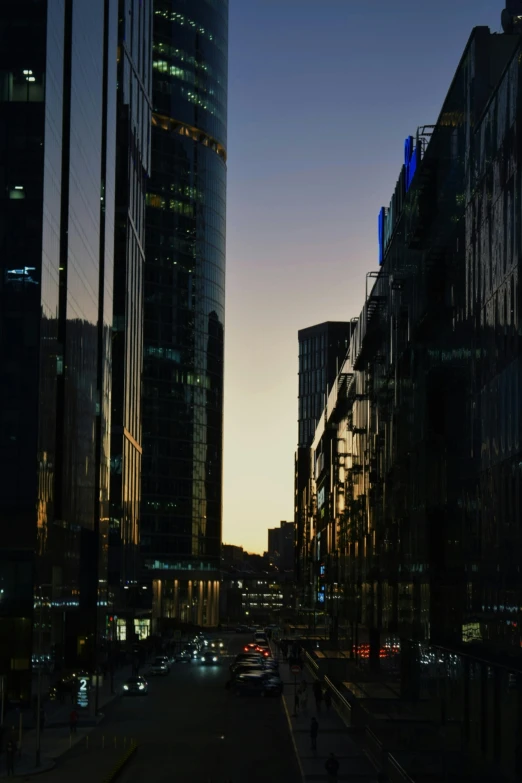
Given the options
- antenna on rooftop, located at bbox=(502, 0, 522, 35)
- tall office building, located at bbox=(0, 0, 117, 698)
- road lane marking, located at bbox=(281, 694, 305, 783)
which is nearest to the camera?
road lane marking, located at bbox=(281, 694, 305, 783)

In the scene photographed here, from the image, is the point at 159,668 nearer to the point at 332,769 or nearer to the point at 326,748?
the point at 326,748

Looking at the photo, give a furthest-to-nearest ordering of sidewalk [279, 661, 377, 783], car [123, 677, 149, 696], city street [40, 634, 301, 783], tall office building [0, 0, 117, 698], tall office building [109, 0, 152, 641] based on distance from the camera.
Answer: tall office building [109, 0, 152, 641]
car [123, 677, 149, 696]
tall office building [0, 0, 117, 698]
city street [40, 634, 301, 783]
sidewalk [279, 661, 377, 783]

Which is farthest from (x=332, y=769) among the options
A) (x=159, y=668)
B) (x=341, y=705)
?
(x=159, y=668)

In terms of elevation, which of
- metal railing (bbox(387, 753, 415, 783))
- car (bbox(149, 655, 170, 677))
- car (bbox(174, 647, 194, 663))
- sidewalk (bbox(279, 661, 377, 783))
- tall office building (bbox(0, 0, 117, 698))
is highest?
tall office building (bbox(0, 0, 117, 698))

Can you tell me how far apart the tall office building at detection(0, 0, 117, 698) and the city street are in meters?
10.2

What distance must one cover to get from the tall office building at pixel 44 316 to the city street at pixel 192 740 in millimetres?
10163

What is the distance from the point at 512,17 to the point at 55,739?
3557 cm

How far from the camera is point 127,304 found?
465 feet

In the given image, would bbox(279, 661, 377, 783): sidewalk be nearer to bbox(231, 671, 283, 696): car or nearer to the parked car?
bbox(231, 671, 283, 696): car

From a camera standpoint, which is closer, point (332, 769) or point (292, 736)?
point (332, 769)

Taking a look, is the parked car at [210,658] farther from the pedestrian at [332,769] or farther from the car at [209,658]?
the pedestrian at [332,769]

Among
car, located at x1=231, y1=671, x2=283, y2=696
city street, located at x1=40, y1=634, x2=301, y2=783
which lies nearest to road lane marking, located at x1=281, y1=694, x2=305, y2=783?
city street, located at x1=40, y1=634, x2=301, y2=783

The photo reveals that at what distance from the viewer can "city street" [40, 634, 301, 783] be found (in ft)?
148

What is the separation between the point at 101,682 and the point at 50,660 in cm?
932
